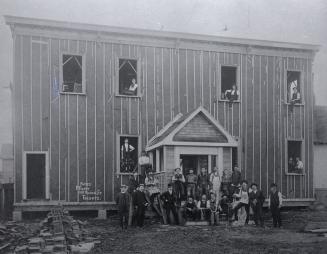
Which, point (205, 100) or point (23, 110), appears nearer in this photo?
point (23, 110)

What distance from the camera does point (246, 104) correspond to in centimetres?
2353

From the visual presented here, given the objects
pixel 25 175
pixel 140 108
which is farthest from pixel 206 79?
pixel 25 175

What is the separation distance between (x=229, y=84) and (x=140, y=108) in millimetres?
4339

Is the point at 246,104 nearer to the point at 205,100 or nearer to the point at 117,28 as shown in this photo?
the point at 205,100

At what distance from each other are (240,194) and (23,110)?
8.97 meters

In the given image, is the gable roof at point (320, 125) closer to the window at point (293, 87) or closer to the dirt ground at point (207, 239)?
the window at point (293, 87)

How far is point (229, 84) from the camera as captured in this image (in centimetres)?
2361

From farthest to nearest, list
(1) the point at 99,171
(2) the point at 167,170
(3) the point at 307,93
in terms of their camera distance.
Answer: (3) the point at 307,93, (1) the point at 99,171, (2) the point at 167,170

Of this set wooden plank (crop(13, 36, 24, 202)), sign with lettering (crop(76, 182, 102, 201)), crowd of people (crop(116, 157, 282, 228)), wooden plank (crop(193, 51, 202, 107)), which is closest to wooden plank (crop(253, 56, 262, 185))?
wooden plank (crop(193, 51, 202, 107))

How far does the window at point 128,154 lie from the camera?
71.6ft

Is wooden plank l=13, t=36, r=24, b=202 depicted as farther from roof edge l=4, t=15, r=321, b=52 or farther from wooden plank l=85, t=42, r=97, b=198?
wooden plank l=85, t=42, r=97, b=198

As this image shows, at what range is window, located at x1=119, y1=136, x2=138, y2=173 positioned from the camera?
2183 centimetres

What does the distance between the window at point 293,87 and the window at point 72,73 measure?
9.59 meters

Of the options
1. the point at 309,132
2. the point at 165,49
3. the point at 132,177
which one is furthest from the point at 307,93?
the point at 132,177
